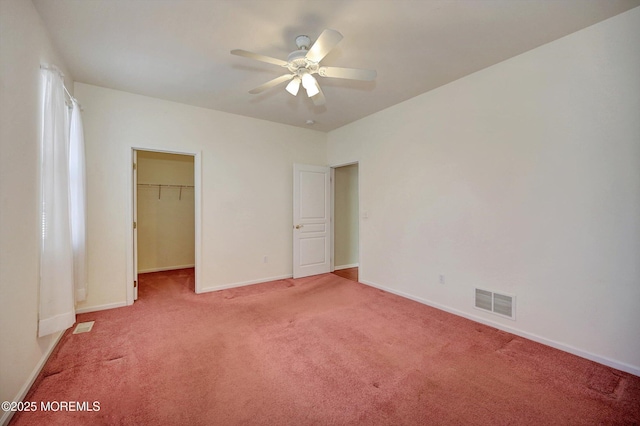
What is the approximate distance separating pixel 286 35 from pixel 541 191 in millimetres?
2694

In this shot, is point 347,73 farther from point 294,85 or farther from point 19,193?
point 19,193

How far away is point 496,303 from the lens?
2.80 m

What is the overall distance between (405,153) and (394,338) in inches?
94.4

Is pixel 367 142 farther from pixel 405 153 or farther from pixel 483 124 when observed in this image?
pixel 483 124

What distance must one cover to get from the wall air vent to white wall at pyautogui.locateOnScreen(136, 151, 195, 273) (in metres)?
5.25

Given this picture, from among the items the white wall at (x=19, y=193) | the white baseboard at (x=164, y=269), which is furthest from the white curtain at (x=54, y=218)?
the white baseboard at (x=164, y=269)

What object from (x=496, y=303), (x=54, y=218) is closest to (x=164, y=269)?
(x=54, y=218)

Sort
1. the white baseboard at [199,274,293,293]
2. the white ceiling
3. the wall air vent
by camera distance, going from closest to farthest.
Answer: the white ceiling → the wall air vent → the white baseboard at [199,274,293,293]

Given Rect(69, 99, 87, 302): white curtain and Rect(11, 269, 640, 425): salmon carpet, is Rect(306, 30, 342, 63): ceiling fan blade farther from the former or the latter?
Rect(69, 99, 87, 302): white curtain

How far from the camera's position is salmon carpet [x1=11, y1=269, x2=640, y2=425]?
1.66m

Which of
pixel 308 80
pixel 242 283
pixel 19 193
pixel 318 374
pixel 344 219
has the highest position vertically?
pixel 308 80

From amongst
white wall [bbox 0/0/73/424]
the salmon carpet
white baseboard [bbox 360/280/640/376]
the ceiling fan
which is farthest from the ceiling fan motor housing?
white baseboard [bbox 360/280/640/376]

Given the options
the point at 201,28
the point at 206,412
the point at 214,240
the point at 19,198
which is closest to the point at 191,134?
the point at 214,240

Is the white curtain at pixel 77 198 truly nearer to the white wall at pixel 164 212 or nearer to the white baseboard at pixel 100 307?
the white baseboard at pixel 100 307
